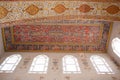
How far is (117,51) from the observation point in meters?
8.16

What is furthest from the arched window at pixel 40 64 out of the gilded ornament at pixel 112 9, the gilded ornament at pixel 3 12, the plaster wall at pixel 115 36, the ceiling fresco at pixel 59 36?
the gilded ornament at pixel 112 9

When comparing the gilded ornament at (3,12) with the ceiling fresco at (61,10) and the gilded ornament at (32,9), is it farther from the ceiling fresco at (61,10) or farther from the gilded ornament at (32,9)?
the gilded ornament at (32,9)

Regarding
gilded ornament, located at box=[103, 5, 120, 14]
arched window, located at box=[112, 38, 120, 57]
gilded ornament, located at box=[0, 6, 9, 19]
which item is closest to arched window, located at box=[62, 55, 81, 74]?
arched window, located at box=[112, 38, 120, 57]

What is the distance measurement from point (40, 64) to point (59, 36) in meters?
1.98

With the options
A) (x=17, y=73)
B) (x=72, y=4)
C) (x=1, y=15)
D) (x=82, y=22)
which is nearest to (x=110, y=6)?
(x=72, y=4)

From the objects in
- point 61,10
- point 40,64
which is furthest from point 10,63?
point 61,10

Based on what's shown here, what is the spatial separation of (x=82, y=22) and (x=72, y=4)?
7.43 ft

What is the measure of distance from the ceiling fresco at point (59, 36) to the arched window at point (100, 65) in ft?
2.14

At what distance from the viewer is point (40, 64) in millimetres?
7938

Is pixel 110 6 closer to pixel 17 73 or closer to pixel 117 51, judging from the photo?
pixel 117 51

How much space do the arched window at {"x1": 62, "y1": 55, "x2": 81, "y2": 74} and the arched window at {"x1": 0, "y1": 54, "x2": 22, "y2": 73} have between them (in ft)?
8.49

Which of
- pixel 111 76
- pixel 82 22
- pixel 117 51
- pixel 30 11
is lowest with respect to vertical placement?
pixel 111 76

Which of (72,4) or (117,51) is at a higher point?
(72,4)

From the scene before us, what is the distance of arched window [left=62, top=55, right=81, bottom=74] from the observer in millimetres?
7465
